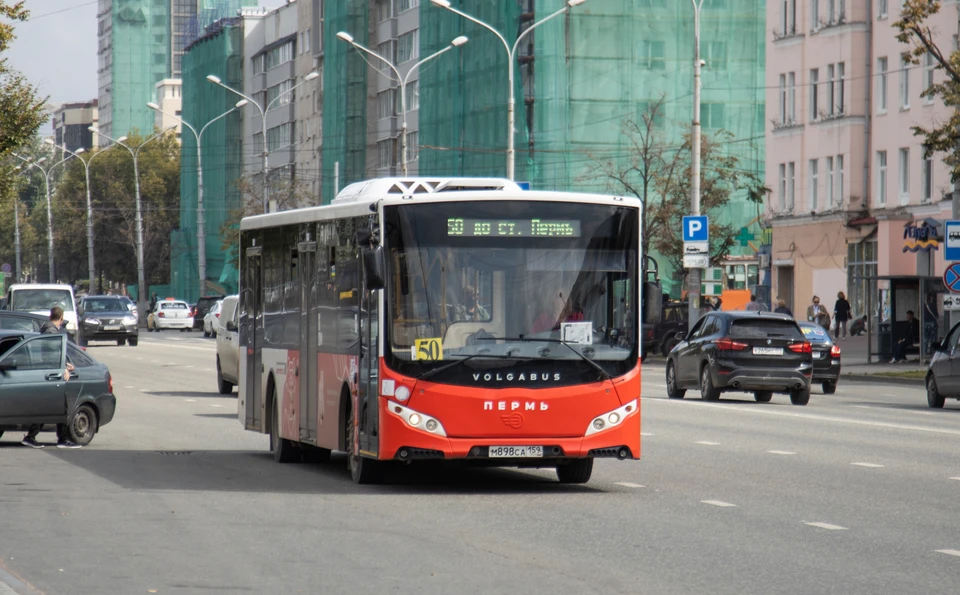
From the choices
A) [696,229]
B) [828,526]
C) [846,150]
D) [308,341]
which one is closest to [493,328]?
[308,341]

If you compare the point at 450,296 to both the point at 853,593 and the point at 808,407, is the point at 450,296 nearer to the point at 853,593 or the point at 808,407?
the point at 853,593

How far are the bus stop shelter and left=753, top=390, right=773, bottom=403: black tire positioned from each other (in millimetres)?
11080

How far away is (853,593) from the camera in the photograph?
30.5 ft

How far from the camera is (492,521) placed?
12703mm

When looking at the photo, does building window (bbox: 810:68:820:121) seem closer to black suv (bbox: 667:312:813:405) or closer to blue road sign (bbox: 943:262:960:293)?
blue road sign (bbox: 943:262:960:293)

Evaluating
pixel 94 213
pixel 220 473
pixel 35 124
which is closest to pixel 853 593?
pixel 220 473

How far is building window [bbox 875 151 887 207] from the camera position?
6162cm

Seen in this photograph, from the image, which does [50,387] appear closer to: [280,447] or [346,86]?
[280,447]

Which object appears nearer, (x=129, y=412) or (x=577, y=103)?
(x=129, y=412)

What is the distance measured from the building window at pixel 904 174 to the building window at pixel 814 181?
16.4 feet

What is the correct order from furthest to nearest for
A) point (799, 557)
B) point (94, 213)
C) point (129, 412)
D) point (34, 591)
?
1. point (94, 213)
2. point (129, 412)
3. point (799, 557)
4. point (34, 591)

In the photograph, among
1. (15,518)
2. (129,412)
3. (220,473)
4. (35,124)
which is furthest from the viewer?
(35,124)

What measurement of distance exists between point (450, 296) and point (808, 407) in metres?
15.7

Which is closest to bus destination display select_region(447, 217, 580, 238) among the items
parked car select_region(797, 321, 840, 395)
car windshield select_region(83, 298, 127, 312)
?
parked car select_region(797, 321, 840, 395)
